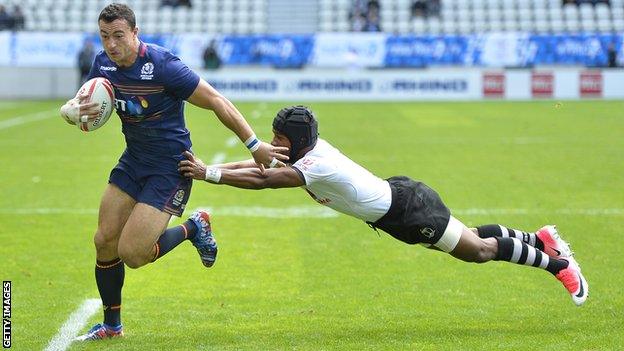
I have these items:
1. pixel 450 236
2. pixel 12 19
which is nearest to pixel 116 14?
pixel 450 236

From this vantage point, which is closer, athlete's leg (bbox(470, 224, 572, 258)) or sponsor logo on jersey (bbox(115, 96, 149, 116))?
sponsor logo on jersey (bbox(115, 96, 149, 116))

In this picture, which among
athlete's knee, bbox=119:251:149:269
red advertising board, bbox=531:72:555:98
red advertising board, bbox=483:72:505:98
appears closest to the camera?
athlete's knee, bbox=119:251:149:269

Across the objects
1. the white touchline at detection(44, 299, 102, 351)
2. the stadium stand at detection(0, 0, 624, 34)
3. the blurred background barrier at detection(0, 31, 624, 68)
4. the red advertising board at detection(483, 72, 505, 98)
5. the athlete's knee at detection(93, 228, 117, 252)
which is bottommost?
the red advertising board at detection(483, 72, 505, 98)

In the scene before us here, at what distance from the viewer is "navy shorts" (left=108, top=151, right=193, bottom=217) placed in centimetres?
812

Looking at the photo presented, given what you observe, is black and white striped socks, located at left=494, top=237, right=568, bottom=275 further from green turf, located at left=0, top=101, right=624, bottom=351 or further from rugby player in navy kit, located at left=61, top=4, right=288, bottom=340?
rugby player in navy kit, located at left=61, top=4, right=288, bottom=340

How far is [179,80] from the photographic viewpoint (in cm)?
795

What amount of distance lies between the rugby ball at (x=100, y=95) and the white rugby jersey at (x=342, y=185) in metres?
1.36

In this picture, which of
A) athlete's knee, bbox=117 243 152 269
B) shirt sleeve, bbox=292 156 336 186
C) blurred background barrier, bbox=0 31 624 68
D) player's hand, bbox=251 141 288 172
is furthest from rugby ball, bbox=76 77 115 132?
blurred background barrier, bbox=0 31 624 68

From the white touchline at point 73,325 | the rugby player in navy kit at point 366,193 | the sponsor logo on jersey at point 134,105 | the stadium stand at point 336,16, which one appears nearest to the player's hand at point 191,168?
the rugby player in navy kit at point 366,193

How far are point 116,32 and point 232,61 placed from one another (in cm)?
3680

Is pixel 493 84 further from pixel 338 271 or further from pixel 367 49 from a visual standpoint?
pixel 338 271

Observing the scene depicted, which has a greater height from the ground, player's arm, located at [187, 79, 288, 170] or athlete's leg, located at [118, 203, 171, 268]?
player's arm, located at [187, 79, 288, 170]

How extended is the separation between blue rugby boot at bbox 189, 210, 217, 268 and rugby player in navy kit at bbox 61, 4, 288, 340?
0.34 m

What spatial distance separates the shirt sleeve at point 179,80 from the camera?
7949 mm
